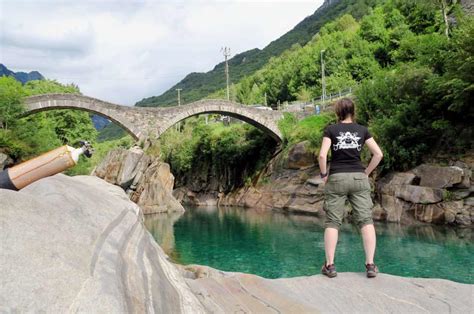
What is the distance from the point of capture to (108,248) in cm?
219

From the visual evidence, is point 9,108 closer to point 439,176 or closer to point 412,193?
point 412,193

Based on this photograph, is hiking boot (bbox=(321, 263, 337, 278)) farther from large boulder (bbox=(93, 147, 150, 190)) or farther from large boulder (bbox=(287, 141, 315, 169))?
large boulder (bbox=(93, 147, 150, 190))

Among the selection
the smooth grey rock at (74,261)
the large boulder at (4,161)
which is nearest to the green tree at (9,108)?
the large boulder at (4,161)

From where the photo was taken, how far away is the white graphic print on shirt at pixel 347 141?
3705 mm

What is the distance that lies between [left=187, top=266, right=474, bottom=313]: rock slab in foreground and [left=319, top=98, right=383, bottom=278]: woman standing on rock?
269 mm

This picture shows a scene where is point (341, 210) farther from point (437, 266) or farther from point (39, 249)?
point (437, 266)

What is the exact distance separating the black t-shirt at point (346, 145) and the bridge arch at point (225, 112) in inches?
983

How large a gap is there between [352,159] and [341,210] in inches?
19.1

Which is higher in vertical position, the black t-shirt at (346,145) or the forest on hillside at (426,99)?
the forest on hillside at (426,99)

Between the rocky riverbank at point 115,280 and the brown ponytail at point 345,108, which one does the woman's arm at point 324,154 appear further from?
the rocky riverbank at point 115,280

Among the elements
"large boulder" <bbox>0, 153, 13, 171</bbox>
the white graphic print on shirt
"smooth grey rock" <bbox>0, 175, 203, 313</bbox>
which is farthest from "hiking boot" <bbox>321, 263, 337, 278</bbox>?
"large boulder" <bbox>0, 153, 13, 171</bbox>

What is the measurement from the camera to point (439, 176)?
1412 cm

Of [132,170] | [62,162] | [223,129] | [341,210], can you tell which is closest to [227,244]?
[341,210]

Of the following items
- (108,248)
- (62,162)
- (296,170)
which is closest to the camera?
(108,248)
